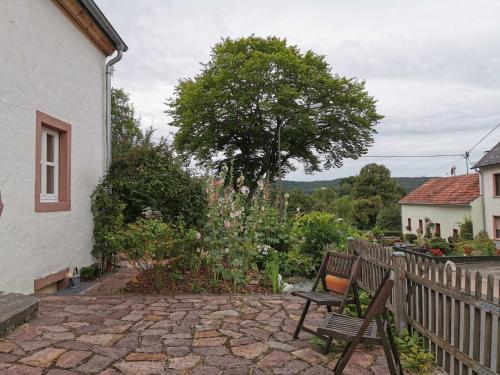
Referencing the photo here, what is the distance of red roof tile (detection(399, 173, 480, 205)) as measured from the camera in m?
27.8

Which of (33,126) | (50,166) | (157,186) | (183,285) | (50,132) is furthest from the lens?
(157,186)

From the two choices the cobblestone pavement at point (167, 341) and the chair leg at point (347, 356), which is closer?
the chair leg at point (347, 356)

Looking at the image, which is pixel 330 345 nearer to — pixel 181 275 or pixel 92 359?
pixel 92 359

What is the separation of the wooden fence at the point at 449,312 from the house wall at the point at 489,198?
22.1 m

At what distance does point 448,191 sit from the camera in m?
31.1

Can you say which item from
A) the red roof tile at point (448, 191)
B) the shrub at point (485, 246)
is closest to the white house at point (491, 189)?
the red roof tile at point (448, 191)

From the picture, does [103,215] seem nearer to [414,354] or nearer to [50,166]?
[50,166]

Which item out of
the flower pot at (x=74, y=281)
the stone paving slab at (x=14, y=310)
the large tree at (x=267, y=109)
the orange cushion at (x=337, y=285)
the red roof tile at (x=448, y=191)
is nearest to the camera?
the stone paving slab at (x=14, y=310)

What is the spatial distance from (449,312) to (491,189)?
24.0m

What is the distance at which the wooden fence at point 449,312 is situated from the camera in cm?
308

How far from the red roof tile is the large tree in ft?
24.7

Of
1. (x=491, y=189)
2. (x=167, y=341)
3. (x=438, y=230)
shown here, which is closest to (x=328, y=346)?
(x=167, y=341)

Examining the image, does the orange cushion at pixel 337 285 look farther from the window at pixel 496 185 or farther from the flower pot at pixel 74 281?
the window at pixel 496 185

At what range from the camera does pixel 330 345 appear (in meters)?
3.87
